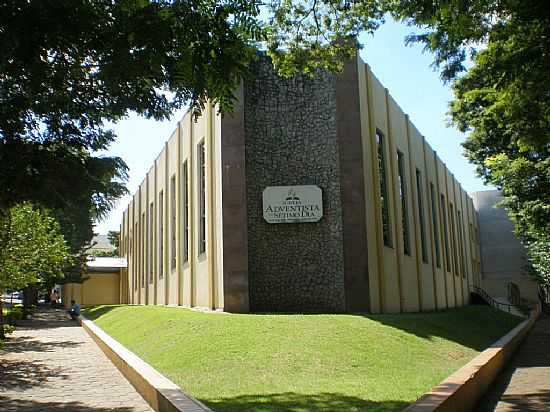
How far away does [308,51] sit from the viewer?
38.1ft

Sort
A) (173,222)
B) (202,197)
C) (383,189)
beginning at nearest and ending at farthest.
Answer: (202,197), (383,189), (173,222)

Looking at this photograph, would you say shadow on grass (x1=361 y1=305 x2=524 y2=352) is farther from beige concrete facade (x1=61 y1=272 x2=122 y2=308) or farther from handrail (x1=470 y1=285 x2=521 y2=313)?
beige concrete facade (x1=61 y1=272 x2=122 y2=308)

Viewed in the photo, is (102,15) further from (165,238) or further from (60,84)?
(165,238)

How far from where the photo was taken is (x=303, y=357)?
1088cm

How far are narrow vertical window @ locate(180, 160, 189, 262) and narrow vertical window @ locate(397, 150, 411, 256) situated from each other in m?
8.97

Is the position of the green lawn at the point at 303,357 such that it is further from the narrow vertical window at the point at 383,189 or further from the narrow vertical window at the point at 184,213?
the narrow vertical window at the point at 184,213


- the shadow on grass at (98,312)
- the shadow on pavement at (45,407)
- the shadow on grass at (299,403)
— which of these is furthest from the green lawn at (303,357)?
the shadow on grass at (98,312)

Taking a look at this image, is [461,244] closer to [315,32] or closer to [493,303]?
[493,303]

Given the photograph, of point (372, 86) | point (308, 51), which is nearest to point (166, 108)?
point (308, 51)

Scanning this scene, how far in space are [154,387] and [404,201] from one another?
18190mm

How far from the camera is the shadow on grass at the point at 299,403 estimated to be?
7234 millimetres

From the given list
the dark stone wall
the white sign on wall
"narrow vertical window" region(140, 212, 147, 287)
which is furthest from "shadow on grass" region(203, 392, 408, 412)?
"narrow vertical window" region(140, 212, 147, 287)

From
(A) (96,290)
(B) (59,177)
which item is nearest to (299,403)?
(B) (59,177)

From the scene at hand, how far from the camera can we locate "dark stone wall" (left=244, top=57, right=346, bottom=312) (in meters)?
18.4
